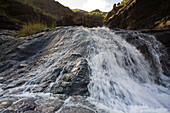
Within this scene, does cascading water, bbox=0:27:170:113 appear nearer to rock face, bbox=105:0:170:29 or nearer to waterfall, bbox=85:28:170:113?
waterfall, bbox=85:28:170:113

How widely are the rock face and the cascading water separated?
13.4ft

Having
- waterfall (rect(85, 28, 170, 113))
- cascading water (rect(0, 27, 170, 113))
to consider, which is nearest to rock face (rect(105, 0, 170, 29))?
cascading water (rect(0, 27, 170, 113))

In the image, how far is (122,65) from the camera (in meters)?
3.60

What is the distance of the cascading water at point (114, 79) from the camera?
2.19 m

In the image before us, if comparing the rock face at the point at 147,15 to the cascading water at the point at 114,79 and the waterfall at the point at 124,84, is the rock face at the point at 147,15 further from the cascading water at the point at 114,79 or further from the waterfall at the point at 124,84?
the waterfall at the point at 124,84

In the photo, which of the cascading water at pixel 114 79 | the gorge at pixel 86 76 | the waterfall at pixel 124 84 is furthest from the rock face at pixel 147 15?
the waterfall at pixel 124 84

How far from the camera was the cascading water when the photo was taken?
2.19m

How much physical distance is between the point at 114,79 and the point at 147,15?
910 centimetres

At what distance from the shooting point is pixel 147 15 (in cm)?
869

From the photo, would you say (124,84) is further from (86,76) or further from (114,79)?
(86,76)

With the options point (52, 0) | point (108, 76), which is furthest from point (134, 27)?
Result: point (52, 0)

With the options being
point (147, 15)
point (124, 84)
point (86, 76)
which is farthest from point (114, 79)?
point (147, 15)

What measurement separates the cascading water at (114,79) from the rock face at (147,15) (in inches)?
160

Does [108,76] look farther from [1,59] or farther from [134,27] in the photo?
[134,27]
